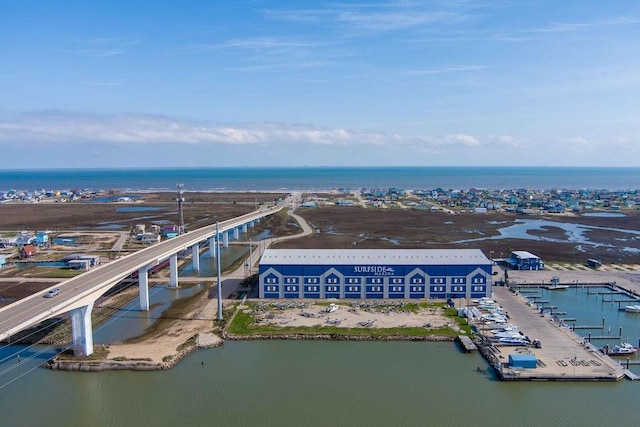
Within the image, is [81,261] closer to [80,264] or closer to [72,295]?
[80,264]

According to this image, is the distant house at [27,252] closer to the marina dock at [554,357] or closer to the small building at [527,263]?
the marina dock at [554,357]

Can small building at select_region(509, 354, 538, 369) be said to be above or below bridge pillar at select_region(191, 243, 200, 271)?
below

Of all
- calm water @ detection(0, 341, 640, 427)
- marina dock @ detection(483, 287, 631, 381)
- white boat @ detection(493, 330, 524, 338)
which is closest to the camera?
calm water @ detection(0, 341, 640, 427)

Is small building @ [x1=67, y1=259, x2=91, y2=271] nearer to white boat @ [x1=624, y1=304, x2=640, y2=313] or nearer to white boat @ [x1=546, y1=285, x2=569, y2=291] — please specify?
white boat @ [x1=546, y1=285, x2=569, y2=291]

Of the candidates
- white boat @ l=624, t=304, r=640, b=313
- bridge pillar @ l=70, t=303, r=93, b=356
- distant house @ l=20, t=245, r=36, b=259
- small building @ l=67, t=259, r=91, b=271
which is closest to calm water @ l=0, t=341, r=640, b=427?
bridge pillar @ l=70, t=303, r=93, b=356

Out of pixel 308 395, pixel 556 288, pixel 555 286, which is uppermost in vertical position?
pixel 555 286

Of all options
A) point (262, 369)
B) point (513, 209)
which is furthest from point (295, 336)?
point (513, 209)

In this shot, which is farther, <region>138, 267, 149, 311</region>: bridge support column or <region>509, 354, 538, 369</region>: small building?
<region>138, 267, 149, 311</region>: bridge support column

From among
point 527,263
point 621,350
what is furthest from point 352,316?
point 527,263
